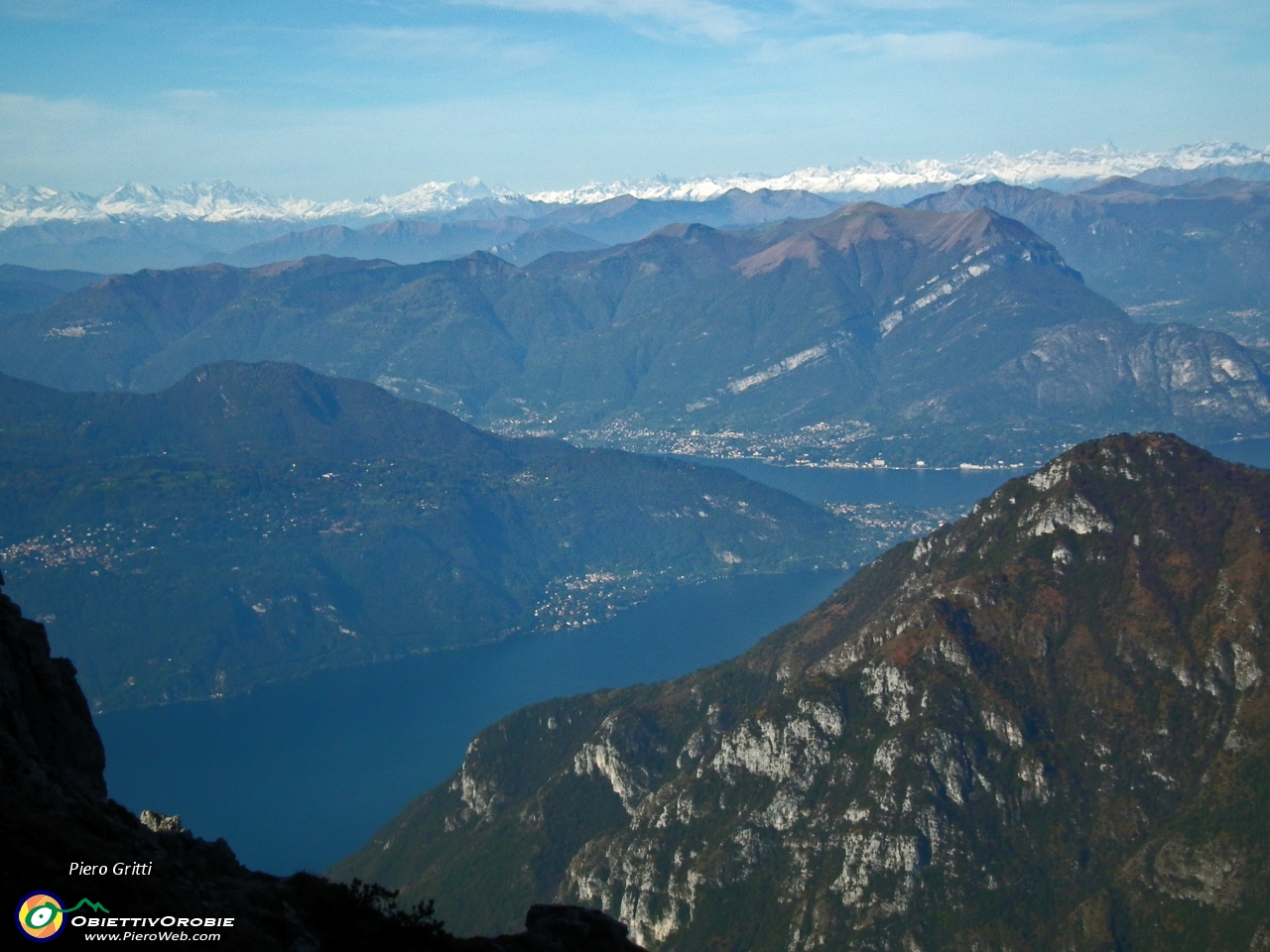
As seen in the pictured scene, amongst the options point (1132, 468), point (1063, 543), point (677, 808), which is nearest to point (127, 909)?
point (677, 808)

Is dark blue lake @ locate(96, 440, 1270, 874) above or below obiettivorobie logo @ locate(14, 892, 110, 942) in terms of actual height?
below

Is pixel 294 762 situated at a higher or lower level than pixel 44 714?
lower

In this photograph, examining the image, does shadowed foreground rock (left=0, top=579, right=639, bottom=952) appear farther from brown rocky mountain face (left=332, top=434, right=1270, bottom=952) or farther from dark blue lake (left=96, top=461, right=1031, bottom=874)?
dark blue lake (left=96, top=461, right=1031, bottom=874)

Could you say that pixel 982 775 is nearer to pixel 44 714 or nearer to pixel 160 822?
pixel 160 822

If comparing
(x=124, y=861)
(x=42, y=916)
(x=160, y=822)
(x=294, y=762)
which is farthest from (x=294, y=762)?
(x=42, y=916)

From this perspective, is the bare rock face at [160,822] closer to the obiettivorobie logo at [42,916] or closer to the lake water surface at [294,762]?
the obiettivorobie logo at [42,916]

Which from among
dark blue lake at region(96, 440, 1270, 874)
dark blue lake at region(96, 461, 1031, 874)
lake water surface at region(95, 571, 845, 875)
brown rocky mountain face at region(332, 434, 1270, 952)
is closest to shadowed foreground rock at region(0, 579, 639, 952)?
brown rocky mountain face at region(332, 434, 1270, 952)
